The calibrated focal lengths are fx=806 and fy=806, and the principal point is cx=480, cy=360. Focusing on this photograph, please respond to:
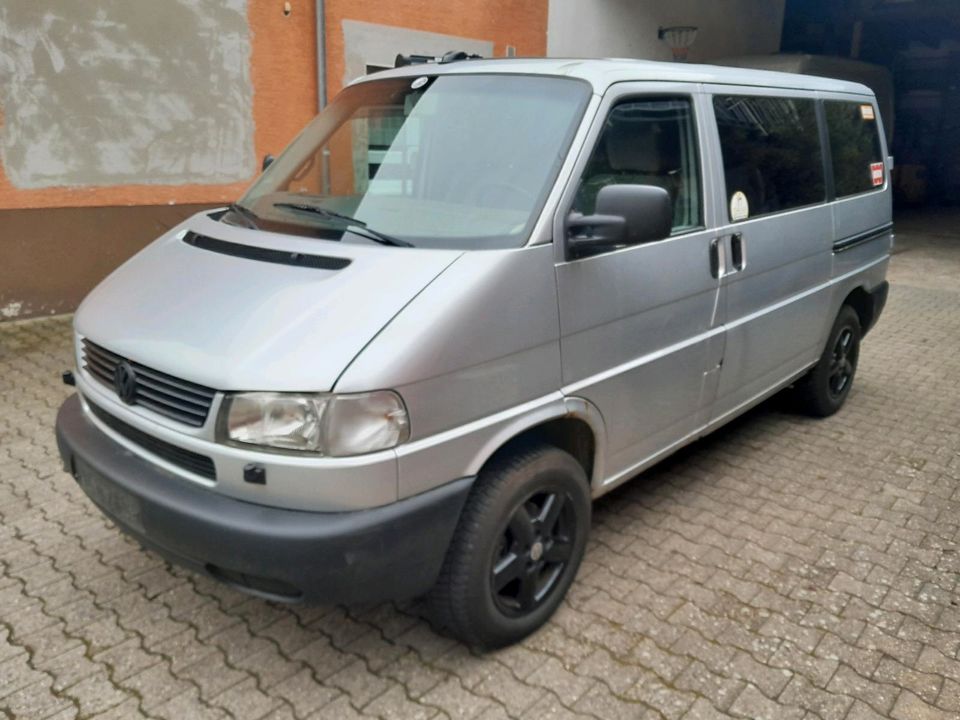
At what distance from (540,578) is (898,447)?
120 inches

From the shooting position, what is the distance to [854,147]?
512cm

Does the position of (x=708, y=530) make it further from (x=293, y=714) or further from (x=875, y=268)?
(x=875, y=268)

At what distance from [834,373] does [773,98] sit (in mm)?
2053

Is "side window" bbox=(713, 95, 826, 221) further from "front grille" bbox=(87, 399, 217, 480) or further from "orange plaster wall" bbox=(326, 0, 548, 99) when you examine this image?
"orange plaster wall" bbox=(326, 0, 548, 99)

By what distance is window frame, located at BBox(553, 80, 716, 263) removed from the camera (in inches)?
112

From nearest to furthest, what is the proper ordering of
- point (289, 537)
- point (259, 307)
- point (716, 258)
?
point (289, 537), point (259, 307), point (716, 258)

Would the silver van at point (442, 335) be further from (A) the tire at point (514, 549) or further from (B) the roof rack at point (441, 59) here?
(B) the roof rack at point (441, 59)

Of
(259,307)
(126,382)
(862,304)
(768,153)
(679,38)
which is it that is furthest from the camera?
(679,38)

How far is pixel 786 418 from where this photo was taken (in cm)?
543

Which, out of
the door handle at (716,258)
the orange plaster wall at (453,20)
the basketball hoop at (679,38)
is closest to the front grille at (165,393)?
the door handle at (716,258)

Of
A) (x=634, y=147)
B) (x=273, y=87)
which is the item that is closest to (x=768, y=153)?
(x=634, y=147)

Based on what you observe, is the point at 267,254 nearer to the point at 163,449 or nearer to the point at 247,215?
the point at 247,215

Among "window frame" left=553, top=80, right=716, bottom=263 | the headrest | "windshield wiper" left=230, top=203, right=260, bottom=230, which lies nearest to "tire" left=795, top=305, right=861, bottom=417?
"window frame" left=553, top=80, right=716, bottom=263

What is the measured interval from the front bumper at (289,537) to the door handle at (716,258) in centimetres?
172
